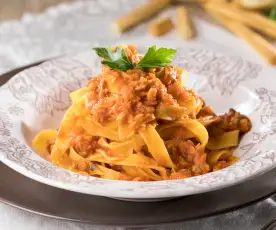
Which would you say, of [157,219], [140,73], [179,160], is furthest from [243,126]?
[157,219]

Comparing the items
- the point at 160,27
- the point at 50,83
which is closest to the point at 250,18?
the point at 160,27

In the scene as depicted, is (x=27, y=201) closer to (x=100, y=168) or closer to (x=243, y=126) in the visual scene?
(x=100, y=168)

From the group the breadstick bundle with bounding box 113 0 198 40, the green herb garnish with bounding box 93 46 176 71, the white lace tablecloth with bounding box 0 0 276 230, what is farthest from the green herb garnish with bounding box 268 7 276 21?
the green herb garnish with bounding box 93 46 176 71

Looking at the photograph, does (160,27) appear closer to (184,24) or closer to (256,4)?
(184,24)

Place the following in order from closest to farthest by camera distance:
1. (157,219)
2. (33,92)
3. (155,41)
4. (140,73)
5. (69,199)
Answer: (157,219) → (69,199) → (140,73) → (33,92) → (155,41)

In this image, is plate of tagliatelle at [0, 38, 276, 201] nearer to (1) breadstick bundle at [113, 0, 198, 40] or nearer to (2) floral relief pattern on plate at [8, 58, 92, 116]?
(2) floral relief pattern on plate at [8, 58, 92, 116]

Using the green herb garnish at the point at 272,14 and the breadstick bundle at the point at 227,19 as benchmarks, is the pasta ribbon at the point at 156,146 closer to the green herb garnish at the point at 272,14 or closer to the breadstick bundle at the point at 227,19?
the breadstick bundle at the point at 227,19
